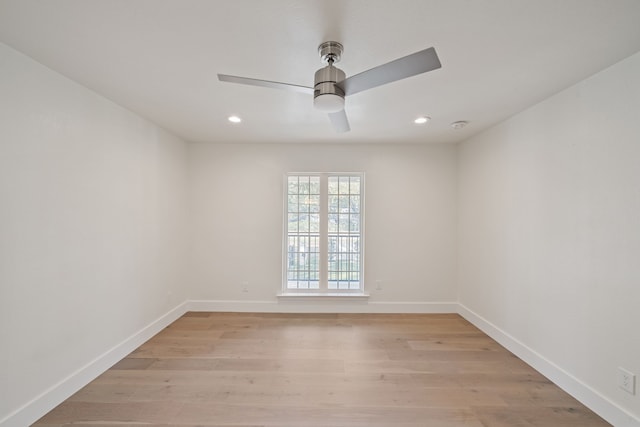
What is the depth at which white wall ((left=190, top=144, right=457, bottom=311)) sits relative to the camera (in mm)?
3732

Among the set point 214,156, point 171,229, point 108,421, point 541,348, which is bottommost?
point 108,421

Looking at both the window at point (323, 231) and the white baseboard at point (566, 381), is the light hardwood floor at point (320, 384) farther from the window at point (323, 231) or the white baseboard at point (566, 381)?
the window at point (323, 231)

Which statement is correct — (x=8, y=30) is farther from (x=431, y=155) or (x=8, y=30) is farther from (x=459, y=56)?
(x=431, y=155)

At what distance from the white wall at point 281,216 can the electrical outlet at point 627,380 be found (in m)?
2.03

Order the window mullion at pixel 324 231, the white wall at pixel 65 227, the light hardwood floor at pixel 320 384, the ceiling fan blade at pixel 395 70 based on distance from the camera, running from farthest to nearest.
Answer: the window mullion at pixel 324 231 < the light hardwood floor at pixel 320 384 < the white wall at pixel 65 227 < the ceiling fan blade at pixel 395 70

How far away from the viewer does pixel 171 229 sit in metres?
3.34

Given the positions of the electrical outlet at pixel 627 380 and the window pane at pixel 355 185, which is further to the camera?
the window pane at pixel 355 185

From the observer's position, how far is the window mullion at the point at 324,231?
3809mm

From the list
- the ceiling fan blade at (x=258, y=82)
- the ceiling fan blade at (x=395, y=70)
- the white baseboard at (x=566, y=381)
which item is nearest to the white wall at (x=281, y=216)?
the white baseboard at (x=566, y=381)

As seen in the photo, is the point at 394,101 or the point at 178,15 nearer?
the point at 178,15

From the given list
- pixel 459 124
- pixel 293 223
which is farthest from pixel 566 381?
pixel 293 223

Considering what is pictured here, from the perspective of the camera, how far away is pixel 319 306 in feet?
12.2

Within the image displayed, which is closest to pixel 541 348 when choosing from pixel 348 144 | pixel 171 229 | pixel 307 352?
pixel 307 352

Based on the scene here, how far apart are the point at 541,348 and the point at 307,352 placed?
2075 mm
